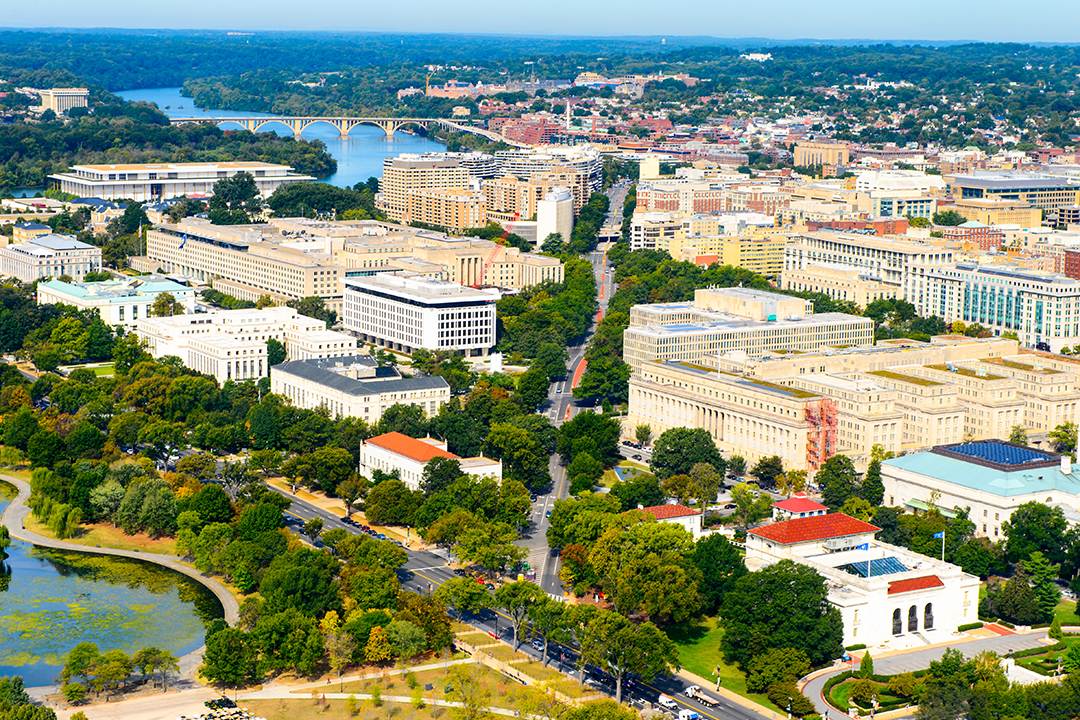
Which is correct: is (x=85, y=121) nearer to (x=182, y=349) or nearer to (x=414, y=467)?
(x=182, y=349)

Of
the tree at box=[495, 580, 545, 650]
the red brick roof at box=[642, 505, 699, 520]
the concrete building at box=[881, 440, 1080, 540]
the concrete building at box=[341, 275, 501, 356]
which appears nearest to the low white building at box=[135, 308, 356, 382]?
the concrete building at box=[341, 275, 501, 356]

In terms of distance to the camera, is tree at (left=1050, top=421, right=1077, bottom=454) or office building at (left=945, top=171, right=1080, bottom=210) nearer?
tree at (left=1050, top=421, right=1077, bottom=454)

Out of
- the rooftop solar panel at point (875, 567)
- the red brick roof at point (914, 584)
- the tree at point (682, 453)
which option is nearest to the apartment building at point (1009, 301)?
the tree at point (682, 453)

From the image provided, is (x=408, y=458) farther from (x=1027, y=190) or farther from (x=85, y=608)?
(x=1027, y=190)

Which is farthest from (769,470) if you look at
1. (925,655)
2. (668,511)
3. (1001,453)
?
(925,655)

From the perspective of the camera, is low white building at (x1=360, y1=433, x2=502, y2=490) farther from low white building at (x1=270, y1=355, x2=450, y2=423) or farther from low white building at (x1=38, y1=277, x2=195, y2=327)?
low white building at (x1=38, y1=277, x2=195, y2=327)

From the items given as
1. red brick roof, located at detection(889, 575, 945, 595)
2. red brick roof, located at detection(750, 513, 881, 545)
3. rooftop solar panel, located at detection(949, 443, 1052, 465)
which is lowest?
red brick roof, located at detection(889, 575, 945, 595)
